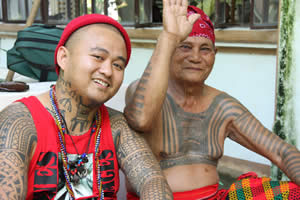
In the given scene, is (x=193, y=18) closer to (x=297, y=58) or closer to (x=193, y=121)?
(x=193, y=121)

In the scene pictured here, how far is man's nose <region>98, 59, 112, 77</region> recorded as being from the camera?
2.01m

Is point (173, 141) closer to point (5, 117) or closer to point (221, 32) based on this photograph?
point (5, 117)

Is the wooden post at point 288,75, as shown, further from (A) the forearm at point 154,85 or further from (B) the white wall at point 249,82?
(A) the forearm at point 154,85

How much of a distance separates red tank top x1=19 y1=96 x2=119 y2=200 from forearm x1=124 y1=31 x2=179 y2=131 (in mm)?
177

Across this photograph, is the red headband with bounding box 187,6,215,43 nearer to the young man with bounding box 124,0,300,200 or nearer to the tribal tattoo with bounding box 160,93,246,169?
the young man with bounding box 124,0,300,200

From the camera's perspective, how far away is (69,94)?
2.10 metres

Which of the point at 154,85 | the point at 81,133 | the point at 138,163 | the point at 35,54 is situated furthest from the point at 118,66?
the point at 35,54

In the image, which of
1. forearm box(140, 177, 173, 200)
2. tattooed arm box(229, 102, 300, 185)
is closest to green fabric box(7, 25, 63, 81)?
tattooed arm box(229, 102, 300, 185)

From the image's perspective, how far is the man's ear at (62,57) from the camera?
2.10 m

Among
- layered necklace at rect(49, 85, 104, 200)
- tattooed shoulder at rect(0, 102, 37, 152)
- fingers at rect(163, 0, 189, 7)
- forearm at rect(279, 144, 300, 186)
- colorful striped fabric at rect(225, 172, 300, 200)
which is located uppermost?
fingers at rect(163, 0, 189, 7)

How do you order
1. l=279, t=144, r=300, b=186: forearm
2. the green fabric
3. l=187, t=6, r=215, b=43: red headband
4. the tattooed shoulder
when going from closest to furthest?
the tattooed shoulder → l=279, t=144, r=300, b=186: forearm → l=187, t=6, r=215, b=43: red headband → the green fabric

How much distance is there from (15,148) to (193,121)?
3.55 feet

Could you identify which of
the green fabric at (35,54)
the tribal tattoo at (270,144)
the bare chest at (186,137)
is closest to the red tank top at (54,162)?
the bare chest at (186,137)

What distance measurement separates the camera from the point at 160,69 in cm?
221
